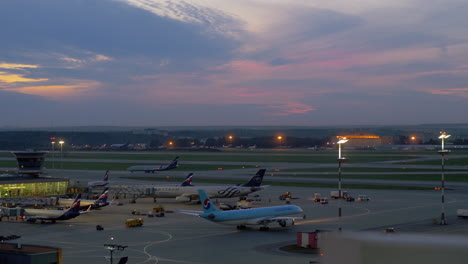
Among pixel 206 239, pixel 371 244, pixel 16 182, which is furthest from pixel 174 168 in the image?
pixel 371 244

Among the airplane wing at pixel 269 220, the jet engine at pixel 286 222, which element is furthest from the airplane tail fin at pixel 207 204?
the jet engine at pixel 286 222

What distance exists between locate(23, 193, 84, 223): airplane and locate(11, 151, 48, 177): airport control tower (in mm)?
24756

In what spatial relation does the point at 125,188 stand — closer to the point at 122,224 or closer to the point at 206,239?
the point at 122,224

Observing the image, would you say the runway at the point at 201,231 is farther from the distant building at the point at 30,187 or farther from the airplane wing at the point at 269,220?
the distant building at the point at 30,187

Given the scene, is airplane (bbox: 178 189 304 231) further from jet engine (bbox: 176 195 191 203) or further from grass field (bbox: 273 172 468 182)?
grass field (bbox: 273 172 468 182)

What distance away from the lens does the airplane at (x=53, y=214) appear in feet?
199

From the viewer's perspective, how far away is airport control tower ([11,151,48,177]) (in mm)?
85625

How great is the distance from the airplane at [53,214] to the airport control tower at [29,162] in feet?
81.2

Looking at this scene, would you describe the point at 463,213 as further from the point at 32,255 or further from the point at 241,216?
the point at 32,255

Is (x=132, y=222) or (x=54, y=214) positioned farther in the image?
(x=54, y=214)

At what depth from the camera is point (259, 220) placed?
181 ft

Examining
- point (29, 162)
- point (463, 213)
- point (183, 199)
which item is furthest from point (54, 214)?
point (463, 213)

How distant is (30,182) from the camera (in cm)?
8281

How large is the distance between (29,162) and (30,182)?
4675 mm
